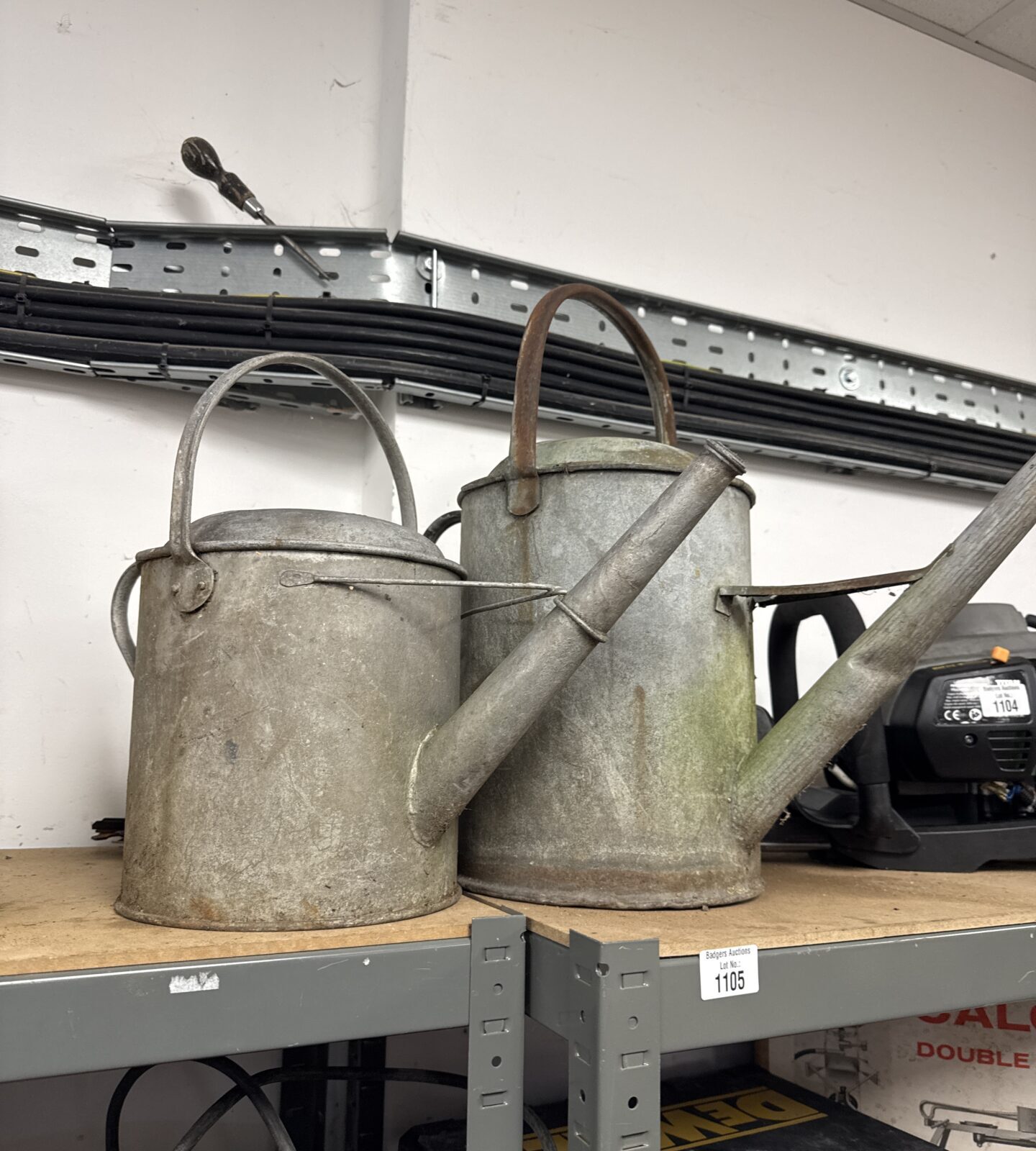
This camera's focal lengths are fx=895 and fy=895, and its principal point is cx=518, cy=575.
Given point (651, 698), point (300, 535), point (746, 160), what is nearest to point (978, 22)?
point (746, 160)

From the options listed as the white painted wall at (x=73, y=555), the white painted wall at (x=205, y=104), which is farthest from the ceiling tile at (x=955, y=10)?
the white painted wall at (x=73, y=555)

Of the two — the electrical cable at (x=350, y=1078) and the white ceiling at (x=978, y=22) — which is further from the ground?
the white ceiling at (x=978, y=22)

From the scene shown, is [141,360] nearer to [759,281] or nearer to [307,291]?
[307,291]

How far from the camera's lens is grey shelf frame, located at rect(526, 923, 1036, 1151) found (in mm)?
626

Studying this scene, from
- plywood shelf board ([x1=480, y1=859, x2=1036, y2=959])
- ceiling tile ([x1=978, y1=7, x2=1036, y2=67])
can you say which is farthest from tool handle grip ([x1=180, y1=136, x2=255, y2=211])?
ceiling tile ([x1=978, y1=7, x2=1036, y2=67])

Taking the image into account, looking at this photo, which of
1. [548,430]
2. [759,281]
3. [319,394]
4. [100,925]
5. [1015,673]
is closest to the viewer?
[100,925]

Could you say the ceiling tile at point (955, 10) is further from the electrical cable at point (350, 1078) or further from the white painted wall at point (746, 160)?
the electrical cable at point (350, 1078)

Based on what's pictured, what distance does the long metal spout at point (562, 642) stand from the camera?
0.72 metres

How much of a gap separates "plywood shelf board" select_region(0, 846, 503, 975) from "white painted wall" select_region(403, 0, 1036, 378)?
97 cm

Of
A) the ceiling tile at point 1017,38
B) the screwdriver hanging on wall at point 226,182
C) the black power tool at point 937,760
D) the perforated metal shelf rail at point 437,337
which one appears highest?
the ceiling tile at point 1017,38

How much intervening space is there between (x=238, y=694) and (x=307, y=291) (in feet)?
2.50

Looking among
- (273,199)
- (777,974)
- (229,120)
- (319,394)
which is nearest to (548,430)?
(319,394)

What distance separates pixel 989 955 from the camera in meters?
0.80

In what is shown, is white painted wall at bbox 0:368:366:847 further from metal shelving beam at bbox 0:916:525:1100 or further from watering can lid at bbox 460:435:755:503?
metal shelving beam at bbox 0:916:525:1100
